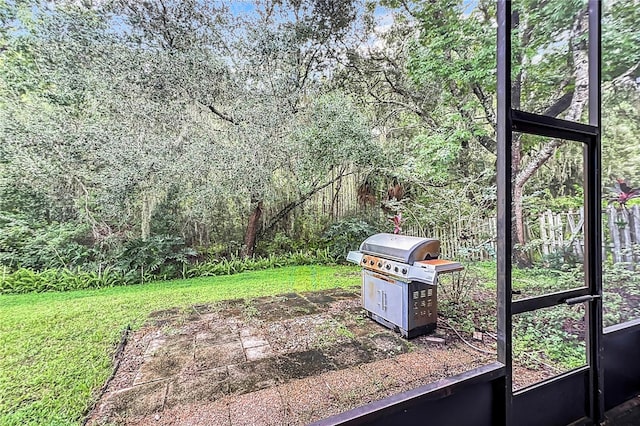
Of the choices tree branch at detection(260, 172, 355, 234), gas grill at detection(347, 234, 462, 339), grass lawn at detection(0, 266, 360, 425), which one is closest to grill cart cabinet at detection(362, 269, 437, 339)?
gas grill at detection(347, 234, 462, 339)

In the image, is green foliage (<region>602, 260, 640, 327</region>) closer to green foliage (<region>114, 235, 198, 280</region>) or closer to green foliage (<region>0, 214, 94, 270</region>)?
green foliage (<region>114, 235, 198, 280</region>)

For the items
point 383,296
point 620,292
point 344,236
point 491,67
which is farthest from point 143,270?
point 491,67

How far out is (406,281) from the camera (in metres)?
2.04

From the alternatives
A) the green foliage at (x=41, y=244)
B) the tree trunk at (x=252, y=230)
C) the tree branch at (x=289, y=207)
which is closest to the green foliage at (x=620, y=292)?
the tree branch at (x=289, y=207)

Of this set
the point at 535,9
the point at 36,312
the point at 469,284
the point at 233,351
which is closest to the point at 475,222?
the point at 469,284

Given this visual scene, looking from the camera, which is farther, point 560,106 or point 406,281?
point 406,281

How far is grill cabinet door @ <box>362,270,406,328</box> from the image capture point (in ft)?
6.98

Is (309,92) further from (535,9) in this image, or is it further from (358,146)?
(535,9)

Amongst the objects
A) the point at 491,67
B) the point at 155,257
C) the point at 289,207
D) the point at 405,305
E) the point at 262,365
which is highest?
the point at 491,67

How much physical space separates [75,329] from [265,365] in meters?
1.46

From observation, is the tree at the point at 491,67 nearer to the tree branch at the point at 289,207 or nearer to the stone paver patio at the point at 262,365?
the stone paver patio at the point at 262,365

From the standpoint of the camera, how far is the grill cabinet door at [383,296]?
213 cm

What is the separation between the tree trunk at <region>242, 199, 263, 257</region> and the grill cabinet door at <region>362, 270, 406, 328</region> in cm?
136

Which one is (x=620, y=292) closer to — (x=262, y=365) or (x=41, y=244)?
(x=262, y=365)
